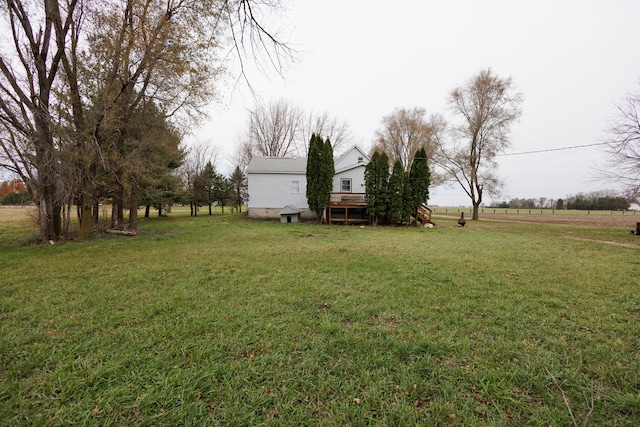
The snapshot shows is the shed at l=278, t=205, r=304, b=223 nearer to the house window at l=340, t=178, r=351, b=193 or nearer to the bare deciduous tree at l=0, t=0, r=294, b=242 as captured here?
the house window at l=340, t=178, r=351, b=193

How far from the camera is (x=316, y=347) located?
254 centimetres

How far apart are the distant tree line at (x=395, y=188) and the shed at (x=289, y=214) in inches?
200

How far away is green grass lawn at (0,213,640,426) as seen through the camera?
5.87ft

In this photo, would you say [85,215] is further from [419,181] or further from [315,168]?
[419,181]

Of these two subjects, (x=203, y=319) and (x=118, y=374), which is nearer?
(x=118, y=374)

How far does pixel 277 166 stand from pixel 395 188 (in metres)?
9.20

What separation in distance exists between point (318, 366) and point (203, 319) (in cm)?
165

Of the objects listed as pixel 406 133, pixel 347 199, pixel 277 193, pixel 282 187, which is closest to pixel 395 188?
pixel 347 199

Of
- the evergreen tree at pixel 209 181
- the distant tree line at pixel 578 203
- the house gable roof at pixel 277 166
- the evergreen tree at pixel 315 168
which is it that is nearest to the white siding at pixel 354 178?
the house gable roof at pixel 277 166

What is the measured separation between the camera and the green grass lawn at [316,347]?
1.79 m

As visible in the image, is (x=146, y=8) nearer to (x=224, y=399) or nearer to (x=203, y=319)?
(x=203, y=319)

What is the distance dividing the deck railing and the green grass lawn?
1160 centimetres

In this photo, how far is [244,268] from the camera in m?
5.54

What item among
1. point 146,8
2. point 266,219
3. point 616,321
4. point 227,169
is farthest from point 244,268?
point 227,169
